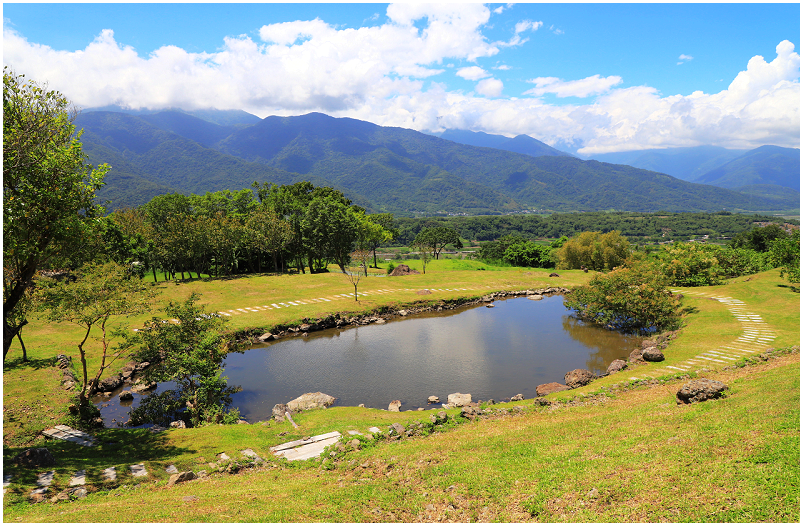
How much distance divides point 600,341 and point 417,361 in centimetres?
1785

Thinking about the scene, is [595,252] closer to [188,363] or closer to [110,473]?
[188,363]

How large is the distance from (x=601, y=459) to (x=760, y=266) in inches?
2501

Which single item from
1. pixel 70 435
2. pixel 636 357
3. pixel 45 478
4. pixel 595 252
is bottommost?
pixel 636 357

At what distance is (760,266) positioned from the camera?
54406 mm

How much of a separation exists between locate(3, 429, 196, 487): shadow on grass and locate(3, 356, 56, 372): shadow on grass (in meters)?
11.3

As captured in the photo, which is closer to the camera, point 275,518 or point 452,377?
point 275,518

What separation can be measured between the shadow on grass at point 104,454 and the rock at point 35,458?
7.6 inches

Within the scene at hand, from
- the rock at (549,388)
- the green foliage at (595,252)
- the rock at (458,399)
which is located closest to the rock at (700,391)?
the rock at (549,388)

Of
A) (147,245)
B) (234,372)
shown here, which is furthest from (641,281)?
(147,245)

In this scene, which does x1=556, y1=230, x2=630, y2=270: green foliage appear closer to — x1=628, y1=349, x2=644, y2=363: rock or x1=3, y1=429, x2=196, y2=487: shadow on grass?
x1=628, y1=349, x2=644, y2=363: rock

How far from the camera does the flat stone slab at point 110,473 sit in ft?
40.9

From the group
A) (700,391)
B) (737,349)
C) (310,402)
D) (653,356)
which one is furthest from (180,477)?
(737,349)

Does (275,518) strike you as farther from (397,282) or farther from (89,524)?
(397,282)

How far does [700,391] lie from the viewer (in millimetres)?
15148
